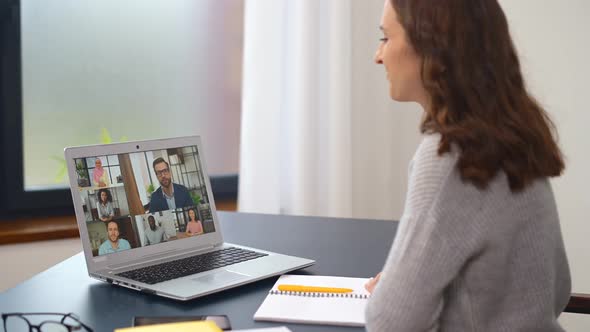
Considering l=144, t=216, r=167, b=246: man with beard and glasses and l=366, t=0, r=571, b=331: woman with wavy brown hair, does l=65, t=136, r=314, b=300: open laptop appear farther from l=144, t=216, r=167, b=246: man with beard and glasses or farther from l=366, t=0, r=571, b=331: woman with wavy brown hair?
l=366, t=0, r=571, b=331: woman with wavy brown hair

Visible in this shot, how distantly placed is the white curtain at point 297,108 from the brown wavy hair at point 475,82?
152 cm

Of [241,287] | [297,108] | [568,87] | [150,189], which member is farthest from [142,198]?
[568,87]

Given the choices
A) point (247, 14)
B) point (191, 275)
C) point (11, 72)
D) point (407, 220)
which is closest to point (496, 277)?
point (407, 220)

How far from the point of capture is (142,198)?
148 centimetres

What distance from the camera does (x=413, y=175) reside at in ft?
3.31

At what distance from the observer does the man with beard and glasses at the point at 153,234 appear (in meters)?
1.49

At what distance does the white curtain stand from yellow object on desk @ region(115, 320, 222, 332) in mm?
1486

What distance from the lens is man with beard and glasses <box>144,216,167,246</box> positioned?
4.88 ft

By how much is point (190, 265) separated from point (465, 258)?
0.65m

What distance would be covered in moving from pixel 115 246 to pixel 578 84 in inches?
64.3

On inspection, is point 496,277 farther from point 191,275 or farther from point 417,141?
point 417,141

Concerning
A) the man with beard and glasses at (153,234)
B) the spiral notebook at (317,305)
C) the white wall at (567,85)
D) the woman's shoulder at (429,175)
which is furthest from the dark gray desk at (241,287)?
the white wall at (567,85)

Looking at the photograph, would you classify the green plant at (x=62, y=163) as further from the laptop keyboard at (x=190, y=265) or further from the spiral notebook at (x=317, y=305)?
the spiral notebook at (x=317, y=305)

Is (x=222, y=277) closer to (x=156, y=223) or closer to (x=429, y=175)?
(x=156, y=223)
